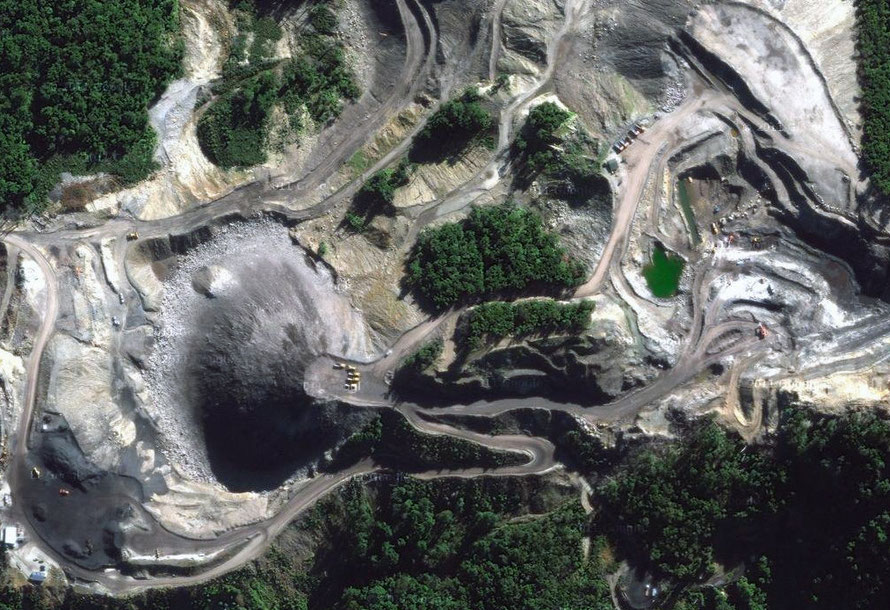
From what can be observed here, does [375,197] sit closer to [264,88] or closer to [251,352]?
[264,88]

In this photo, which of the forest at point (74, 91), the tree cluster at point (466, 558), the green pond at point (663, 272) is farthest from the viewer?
the green pond at point (663, 272)

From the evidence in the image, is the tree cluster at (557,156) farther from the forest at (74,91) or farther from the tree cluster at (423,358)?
the forest at (74,91)

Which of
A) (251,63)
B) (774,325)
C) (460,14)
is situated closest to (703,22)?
(460,14)

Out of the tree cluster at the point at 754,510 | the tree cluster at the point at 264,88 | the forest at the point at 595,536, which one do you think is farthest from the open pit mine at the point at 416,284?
the tree cluster at the point at 754,510

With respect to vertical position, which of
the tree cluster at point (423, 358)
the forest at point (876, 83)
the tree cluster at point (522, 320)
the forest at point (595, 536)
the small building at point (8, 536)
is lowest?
Answer: the small building at point (8, 536)

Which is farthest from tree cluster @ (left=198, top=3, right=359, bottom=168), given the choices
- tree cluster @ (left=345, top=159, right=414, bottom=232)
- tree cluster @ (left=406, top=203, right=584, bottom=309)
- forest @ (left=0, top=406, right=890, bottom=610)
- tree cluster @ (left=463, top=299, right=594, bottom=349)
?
forest @ (left=0, top=406, right=890, bottom=610)

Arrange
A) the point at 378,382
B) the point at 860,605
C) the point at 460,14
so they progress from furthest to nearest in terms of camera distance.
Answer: the point at 460,14
the point at 378,382
the point at 860,605

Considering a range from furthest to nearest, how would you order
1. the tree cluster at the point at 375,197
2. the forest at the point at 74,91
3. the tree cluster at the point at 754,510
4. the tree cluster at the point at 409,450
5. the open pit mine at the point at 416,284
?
the tree cluster at the point at 375,197 → the tree cluster at the point at 409,450 → the forest at the point at 74,91 → the open pit mine at the point at 416,284 → the tree cluster at the point at 754,510

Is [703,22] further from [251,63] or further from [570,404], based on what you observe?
[251,63]
